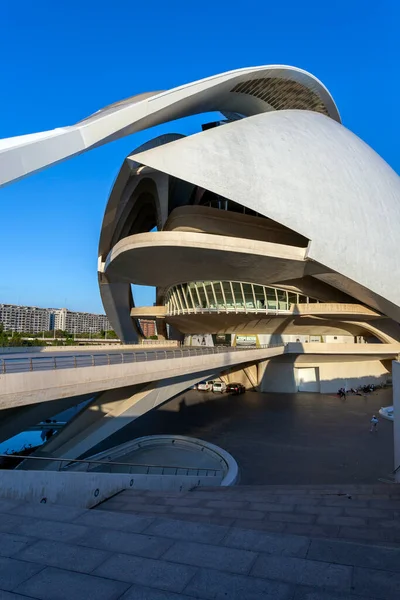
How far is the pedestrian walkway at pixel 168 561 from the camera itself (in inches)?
96.7

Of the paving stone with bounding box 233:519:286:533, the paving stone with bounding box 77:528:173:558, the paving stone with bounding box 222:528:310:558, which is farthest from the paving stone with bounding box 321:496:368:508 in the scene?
the paving stone with bounding box 77:528:173:558

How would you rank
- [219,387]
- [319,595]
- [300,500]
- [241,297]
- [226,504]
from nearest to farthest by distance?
[319,595], [226,504], [300,500], [241,297], [219,387]

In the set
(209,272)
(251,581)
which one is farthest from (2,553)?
(209,272)

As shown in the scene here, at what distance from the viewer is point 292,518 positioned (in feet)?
17.7

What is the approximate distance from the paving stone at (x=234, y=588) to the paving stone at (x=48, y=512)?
163 centimetres

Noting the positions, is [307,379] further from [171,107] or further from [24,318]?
[24,318]

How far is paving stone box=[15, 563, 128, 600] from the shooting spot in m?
2.43

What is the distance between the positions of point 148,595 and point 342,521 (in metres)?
3.65

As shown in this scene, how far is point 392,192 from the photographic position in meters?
25.6

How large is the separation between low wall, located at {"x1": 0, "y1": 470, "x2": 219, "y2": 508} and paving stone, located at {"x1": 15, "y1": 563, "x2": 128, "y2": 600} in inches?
72.0

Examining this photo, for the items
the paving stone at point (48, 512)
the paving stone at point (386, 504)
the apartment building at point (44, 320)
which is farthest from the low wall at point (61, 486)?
the apartment building at point (44, 320)

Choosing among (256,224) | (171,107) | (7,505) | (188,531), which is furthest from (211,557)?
(256,224)

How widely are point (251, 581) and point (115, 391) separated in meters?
10.5

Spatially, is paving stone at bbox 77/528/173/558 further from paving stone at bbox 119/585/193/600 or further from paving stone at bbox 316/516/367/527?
paving stone at bbox 316/516/367/527
